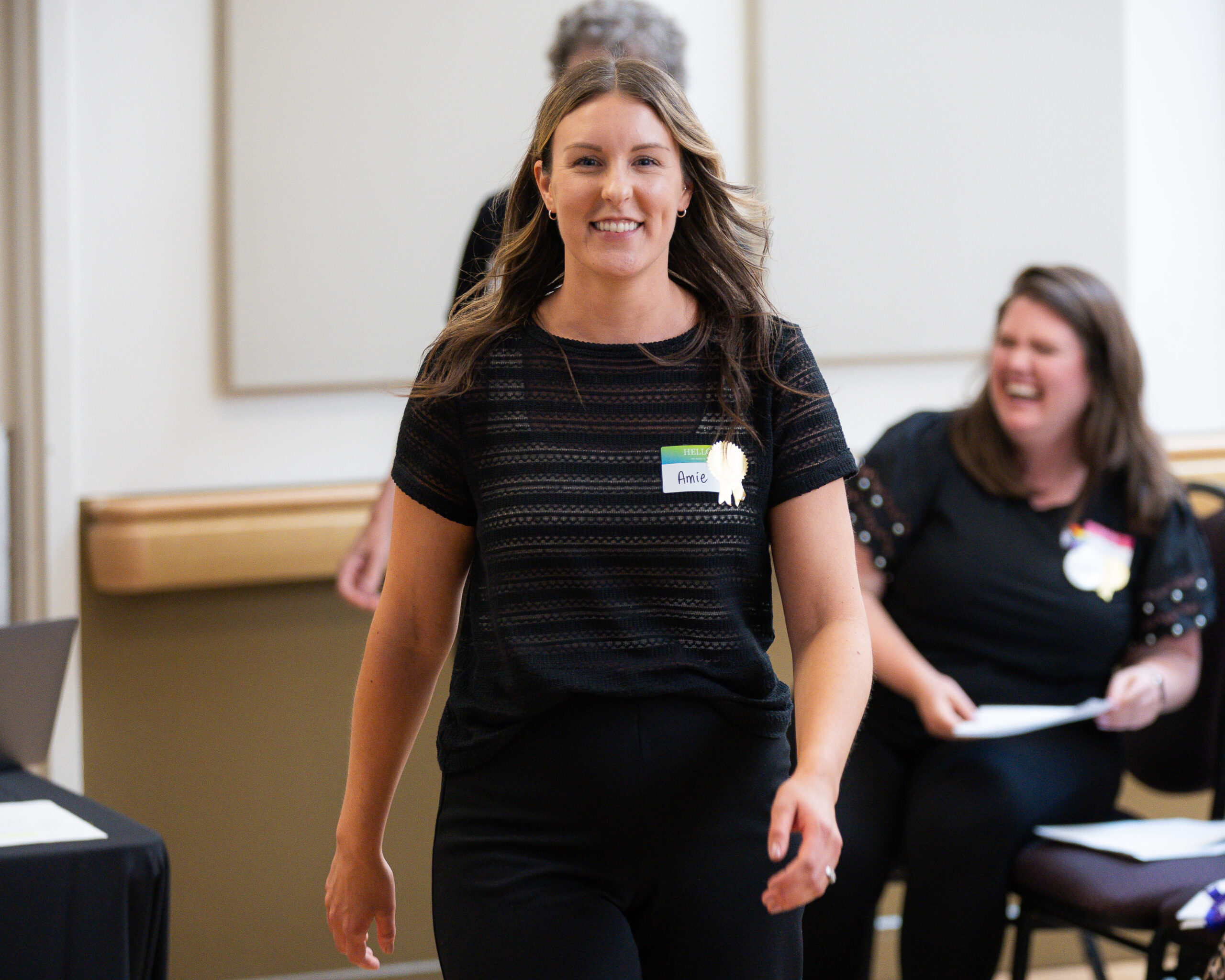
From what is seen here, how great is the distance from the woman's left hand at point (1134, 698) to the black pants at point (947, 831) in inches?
4.1

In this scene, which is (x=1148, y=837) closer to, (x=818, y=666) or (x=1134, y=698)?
(x=1134, y=698)

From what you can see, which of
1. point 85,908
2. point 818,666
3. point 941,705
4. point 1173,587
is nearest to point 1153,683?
point 1173,587

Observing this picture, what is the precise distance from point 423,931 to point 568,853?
211 centimetres

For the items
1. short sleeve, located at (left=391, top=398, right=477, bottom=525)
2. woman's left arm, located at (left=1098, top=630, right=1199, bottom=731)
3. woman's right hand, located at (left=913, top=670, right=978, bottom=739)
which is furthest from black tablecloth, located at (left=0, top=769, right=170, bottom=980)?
woman's left arm, located at (left=1098, top=630, right=1199, bottom=731)

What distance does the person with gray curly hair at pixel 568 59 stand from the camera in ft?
7.53

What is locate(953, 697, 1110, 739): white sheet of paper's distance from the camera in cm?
233

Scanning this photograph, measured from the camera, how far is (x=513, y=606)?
130 centimetres

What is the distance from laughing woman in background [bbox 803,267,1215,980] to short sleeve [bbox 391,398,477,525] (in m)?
1.35

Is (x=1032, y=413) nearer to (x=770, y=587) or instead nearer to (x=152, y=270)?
(x=770, y=587)

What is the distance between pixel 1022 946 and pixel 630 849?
4.95 ft

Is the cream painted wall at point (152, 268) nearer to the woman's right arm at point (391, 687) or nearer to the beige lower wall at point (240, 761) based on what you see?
the beige lower wall at point (240, 761)

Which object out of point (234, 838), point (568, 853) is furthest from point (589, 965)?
point (234, 838)

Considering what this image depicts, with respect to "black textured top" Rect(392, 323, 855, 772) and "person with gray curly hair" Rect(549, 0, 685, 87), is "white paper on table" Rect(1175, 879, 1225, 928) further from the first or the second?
"person with gray curly hair" Rect(549, 0, 685, 87)

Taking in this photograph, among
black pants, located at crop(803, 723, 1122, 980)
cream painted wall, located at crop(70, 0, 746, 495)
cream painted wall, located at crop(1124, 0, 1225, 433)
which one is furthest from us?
cream painted wall, located at crop(1124, 0, 1225, 433)
